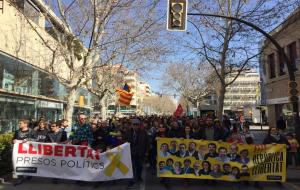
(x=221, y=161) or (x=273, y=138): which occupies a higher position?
(x=273, y=138)

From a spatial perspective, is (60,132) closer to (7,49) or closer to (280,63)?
(7,49)

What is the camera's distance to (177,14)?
13.9 m

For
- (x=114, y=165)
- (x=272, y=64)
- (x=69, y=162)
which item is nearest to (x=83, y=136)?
(x=69, y=162)

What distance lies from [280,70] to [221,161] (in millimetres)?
23987

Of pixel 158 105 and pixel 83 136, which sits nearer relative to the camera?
pixel 83 136

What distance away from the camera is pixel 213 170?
38.4 ft

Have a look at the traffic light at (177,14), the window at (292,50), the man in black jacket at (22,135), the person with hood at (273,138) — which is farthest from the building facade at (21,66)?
the window at (292,50)

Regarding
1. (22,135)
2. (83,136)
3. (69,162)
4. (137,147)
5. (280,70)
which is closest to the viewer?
(69,162)

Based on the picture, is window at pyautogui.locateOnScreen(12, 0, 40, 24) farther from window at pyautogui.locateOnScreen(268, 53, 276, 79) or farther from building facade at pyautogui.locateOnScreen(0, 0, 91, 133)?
window at pyautogui.locateOnScreen(268, 53, 276, 79)

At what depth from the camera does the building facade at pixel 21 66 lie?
2267cm

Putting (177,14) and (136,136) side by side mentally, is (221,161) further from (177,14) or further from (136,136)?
(177,14)

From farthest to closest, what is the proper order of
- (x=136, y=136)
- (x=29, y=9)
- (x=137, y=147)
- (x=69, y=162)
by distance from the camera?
(x=29, y=9)
(x=136, y=136)
(x=137, y=147)
(x=69, y=162)

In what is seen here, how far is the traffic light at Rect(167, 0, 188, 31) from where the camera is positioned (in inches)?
548

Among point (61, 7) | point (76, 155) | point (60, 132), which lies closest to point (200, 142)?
point (76, 155)
